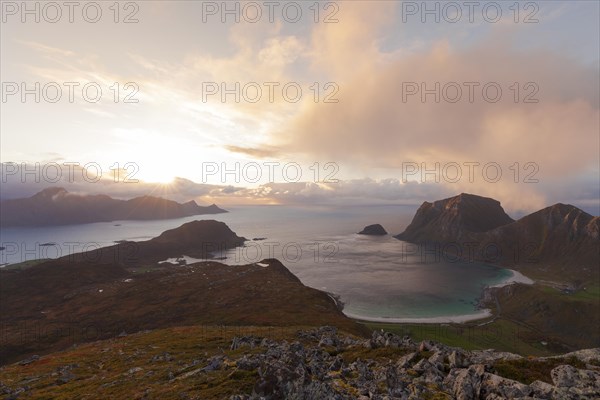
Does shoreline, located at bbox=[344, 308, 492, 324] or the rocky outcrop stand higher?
the rocky outcrop

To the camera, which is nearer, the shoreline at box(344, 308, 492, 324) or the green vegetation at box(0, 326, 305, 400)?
the green vegetation at box(0, 326, 305, 400)

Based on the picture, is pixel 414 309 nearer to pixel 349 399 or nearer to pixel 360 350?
pixel 360 350

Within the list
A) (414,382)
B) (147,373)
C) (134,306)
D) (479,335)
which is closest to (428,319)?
(479,335)

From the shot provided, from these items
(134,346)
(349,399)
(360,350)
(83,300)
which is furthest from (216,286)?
(349,399)

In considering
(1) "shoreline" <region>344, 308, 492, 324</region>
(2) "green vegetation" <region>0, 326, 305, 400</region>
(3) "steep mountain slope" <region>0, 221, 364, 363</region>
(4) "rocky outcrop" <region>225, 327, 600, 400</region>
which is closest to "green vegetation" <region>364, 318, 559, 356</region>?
(1) "shoreline" <region>344, 308, 492, 324</region>

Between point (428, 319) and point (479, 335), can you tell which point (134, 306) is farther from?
point (479, 335)

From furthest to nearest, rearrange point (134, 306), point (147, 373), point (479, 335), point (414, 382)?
point (134, 306), point (479, 335), point (147, 373), point (414, 382)

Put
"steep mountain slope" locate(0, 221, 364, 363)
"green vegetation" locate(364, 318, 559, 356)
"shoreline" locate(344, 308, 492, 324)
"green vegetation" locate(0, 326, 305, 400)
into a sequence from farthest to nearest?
"shoreline" locate(344, 308, 492, 324)
"green vegetation" locate(364, 318, 559, 356)
"steep mountain slope" locate(0, 221, 364, 363)
"green vegetation" locate(0, 326, 305, 400)

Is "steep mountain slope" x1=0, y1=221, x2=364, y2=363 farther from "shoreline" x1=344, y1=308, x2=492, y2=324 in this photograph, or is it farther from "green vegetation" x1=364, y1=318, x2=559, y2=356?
"green vegetation" x1=364, y1=318, x2=559, y2=356

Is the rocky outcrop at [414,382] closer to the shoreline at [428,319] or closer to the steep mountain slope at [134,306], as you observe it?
the steep mountain slope at [134,306]

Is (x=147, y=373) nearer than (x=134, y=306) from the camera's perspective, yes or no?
Yes

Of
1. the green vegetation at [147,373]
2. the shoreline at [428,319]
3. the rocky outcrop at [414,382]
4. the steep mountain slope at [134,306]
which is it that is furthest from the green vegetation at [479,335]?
the rocky outcrop at [414,382]
